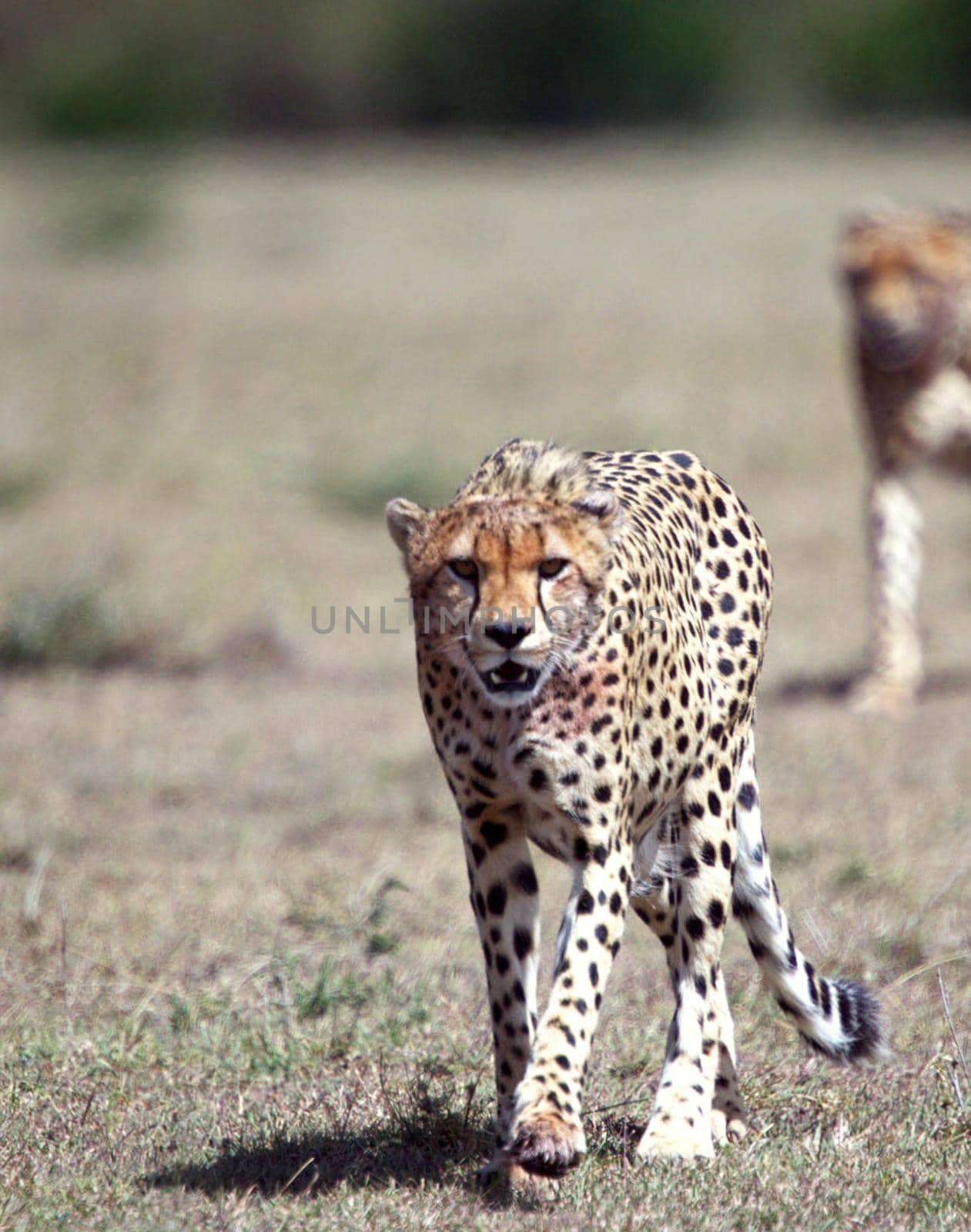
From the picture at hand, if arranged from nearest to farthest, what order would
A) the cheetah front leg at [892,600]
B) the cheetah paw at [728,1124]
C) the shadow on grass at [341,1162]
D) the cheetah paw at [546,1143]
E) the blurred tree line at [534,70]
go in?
the cheetah paw at [546,1143]
the shadow on grass at [341,1162]
the cheetah paw at [728,1124]
the cheetah front leg at [892,600]
the blurred tree line at [534,70]

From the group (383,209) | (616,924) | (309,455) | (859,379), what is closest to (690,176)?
(383,209)

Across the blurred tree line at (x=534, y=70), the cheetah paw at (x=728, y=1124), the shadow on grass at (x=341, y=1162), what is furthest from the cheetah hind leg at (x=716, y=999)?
the blurred tree line at (x=534, y=70)

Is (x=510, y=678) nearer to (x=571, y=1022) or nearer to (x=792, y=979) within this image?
(x=571, y=1022)

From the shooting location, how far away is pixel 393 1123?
3504 mm

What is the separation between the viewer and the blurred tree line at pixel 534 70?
111ft

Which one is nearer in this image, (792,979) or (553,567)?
(553,567)

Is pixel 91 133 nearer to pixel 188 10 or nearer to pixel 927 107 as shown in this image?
pixel 927 107

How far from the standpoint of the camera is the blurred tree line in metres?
33.9

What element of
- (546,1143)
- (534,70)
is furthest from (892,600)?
(534,70)

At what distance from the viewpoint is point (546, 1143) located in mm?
2924

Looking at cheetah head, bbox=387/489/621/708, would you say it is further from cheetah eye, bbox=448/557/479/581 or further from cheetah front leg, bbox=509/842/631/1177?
cheetah front leg, bbox=509/842/631/1177

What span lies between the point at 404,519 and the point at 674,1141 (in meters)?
1.12

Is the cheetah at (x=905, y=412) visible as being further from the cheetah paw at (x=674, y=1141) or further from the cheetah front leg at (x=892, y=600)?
the cheetah paw at (x=674, y=1141)

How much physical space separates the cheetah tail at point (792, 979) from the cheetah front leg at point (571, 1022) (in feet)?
1.78
